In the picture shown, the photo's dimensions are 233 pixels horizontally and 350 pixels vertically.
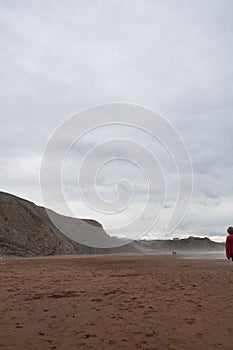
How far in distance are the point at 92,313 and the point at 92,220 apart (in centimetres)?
9636

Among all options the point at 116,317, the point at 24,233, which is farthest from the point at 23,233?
the point at 116,317

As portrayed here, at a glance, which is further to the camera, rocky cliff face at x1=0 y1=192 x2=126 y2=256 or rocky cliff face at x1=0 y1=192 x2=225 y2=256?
rocky cliff face at x1=0 y1=192 x2=225 y2=256

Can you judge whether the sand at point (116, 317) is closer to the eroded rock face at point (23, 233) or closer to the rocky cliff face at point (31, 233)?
the eroded rock face at point (23, 233)

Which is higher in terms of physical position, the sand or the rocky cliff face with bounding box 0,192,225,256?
the rocky cliff face with bounding box 0,192,225,256

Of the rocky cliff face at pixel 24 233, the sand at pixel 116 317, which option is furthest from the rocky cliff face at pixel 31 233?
the sand at pixel 116 317

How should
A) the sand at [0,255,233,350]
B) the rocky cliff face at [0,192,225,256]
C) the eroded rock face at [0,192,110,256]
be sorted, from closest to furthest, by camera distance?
the sand at [0,255,233,350]
the eroded rock face at [0,192,110,256]
the rocky cliff face at [0,192,225,256]

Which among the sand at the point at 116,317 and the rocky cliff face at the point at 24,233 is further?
the rocky cliff face at the point at 24,233

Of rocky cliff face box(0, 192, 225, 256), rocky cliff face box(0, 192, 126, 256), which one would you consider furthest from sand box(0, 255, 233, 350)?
rocky cliff face box(0, 192, 225, 256)

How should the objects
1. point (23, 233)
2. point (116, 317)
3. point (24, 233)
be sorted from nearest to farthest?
point (116, 317) → point (23, 233) → point (24, 233)

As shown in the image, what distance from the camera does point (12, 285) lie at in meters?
12.1

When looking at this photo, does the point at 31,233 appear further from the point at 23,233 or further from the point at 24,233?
the point at 23,233

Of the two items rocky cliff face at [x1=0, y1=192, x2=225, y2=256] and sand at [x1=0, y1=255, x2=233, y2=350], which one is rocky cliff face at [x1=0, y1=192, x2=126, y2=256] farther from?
sand at [x1=0, y1=255, x2=233, y2=350]

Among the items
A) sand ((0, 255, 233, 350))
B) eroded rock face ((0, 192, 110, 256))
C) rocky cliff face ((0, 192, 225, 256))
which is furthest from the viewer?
rocky cliff face ((0, 192, 225, 256))

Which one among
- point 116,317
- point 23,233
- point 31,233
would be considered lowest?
point 116,317
